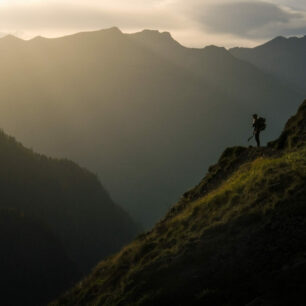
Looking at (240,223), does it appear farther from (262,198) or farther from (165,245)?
(165,245)

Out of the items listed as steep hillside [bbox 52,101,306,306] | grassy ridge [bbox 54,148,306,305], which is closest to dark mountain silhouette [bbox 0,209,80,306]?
grassy ridge [bbox 54,148,306,305]

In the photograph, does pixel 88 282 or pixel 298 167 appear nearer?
pixel 298 167

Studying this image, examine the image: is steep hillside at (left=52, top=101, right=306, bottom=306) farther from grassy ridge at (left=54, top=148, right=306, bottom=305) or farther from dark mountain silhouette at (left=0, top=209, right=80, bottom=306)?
dark mountain silhouette at (left=0, top=209, right=80, bottom=306)

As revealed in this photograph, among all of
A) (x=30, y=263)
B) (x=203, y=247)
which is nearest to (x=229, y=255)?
(x=203, y=247)

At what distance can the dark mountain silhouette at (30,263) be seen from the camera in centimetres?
15650

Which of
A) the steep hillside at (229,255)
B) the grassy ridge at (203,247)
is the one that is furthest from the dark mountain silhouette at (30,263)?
the steep hillside at (229,255)

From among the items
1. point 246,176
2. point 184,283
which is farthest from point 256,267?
point 246,176

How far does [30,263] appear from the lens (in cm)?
17288

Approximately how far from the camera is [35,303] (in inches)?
6058

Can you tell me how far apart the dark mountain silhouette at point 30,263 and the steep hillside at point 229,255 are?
5389 inches

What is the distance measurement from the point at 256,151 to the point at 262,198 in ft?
38.9

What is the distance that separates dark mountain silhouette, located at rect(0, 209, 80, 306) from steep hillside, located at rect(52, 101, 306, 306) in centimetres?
13688

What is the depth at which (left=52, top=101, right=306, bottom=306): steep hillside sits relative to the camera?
49.3 feet

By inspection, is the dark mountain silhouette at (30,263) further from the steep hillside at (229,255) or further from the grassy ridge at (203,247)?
the steep hillside at (229,255)
